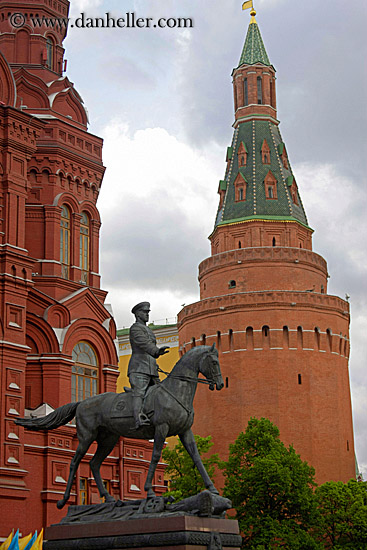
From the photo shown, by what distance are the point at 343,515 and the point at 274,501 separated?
4.79 m

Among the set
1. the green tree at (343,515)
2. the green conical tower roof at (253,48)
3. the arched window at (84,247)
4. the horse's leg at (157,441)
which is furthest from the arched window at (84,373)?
the green conical tower roof at (253,48)

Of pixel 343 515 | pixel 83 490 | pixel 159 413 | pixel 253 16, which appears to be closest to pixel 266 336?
pixel 343 515

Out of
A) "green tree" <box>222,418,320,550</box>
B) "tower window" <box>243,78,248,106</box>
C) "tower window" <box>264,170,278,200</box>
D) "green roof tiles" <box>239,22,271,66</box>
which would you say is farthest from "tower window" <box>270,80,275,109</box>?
"green tree" <box>222,418,320,550</box>

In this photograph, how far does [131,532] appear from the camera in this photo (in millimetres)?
16328

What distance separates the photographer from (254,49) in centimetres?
7494

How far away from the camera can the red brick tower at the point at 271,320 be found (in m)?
60.5

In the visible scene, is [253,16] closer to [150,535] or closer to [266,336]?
[266,336]

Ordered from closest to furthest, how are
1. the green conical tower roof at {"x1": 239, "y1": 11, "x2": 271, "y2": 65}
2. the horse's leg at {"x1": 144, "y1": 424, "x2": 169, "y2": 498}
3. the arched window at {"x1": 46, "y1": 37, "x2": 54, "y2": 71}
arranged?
the horse's leg at {"x1": 144, "y1": 424, "x2": 169, "y2": 498}
the arched window at {"x1": 46, "y1": 37, "x2": 54, "y2": 71}
the green conical tower roof at {"x1": 239, "y1": 11, "x2": 271, "y2": 65}

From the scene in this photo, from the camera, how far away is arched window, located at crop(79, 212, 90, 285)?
4056 centimetres

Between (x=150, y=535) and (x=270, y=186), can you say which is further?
(x=270, y=186)

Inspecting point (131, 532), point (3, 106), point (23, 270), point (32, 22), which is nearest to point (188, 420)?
point (131, 532)

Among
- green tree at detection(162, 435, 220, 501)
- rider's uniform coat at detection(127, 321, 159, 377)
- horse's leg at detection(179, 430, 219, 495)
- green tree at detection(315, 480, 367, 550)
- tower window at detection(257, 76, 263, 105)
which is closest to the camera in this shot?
horse's leg at detection(179, 430, 219, 495)

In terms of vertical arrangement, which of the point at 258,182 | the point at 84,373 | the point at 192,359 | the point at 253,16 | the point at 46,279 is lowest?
the point at 192,359

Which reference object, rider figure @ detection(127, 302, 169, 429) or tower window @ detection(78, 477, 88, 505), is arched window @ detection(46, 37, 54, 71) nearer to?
tower window @ detection(78, 477, 88, 505)
